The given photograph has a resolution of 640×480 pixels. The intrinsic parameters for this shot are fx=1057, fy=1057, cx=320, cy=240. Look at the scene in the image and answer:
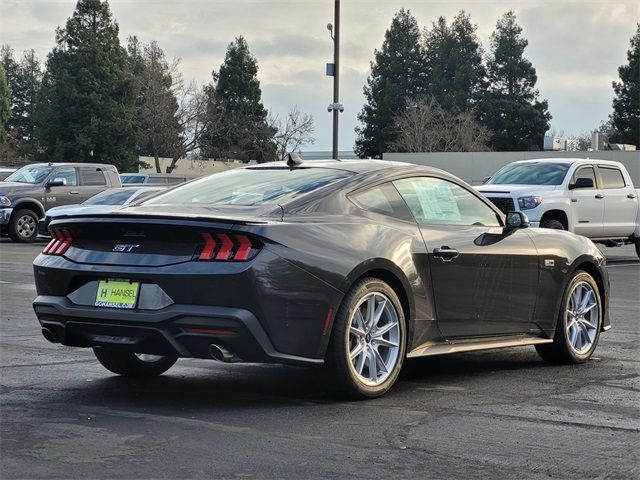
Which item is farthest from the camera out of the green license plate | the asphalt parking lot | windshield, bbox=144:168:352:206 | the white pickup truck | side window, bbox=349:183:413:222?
the white pickup truck

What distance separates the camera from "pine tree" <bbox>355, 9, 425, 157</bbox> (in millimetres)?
87500

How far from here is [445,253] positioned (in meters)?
7.05

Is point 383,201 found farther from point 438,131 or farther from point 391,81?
point 391,81

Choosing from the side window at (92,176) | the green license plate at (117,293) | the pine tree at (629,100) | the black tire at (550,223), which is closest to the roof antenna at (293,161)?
the green license plate at (117,293)

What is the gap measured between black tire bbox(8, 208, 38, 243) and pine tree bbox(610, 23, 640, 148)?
60806 mm

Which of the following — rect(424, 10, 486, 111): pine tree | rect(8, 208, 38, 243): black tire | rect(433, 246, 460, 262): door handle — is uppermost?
rect(424, 10, 486, 111): pine tree

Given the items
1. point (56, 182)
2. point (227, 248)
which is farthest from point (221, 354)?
point (56, 182)

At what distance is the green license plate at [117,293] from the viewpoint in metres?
6.08

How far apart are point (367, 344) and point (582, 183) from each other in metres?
14.2

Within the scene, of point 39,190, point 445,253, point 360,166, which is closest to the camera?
point 445,253

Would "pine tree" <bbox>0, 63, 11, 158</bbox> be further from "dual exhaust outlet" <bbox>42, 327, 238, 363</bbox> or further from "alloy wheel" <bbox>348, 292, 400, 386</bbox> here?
"dual exhaust outlet" <bbox>42, 327, 238, 363</bbox>

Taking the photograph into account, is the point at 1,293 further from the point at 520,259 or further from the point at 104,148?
the point at 104,148

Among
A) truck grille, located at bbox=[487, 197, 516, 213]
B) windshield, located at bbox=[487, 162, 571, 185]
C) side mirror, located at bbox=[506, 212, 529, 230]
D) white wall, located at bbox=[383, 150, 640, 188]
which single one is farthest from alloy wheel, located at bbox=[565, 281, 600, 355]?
white wall, located at bbox=[383, 150, 640, 188]

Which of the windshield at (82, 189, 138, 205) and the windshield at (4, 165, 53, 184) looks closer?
the windshield at (82, 189, 138, 205)
